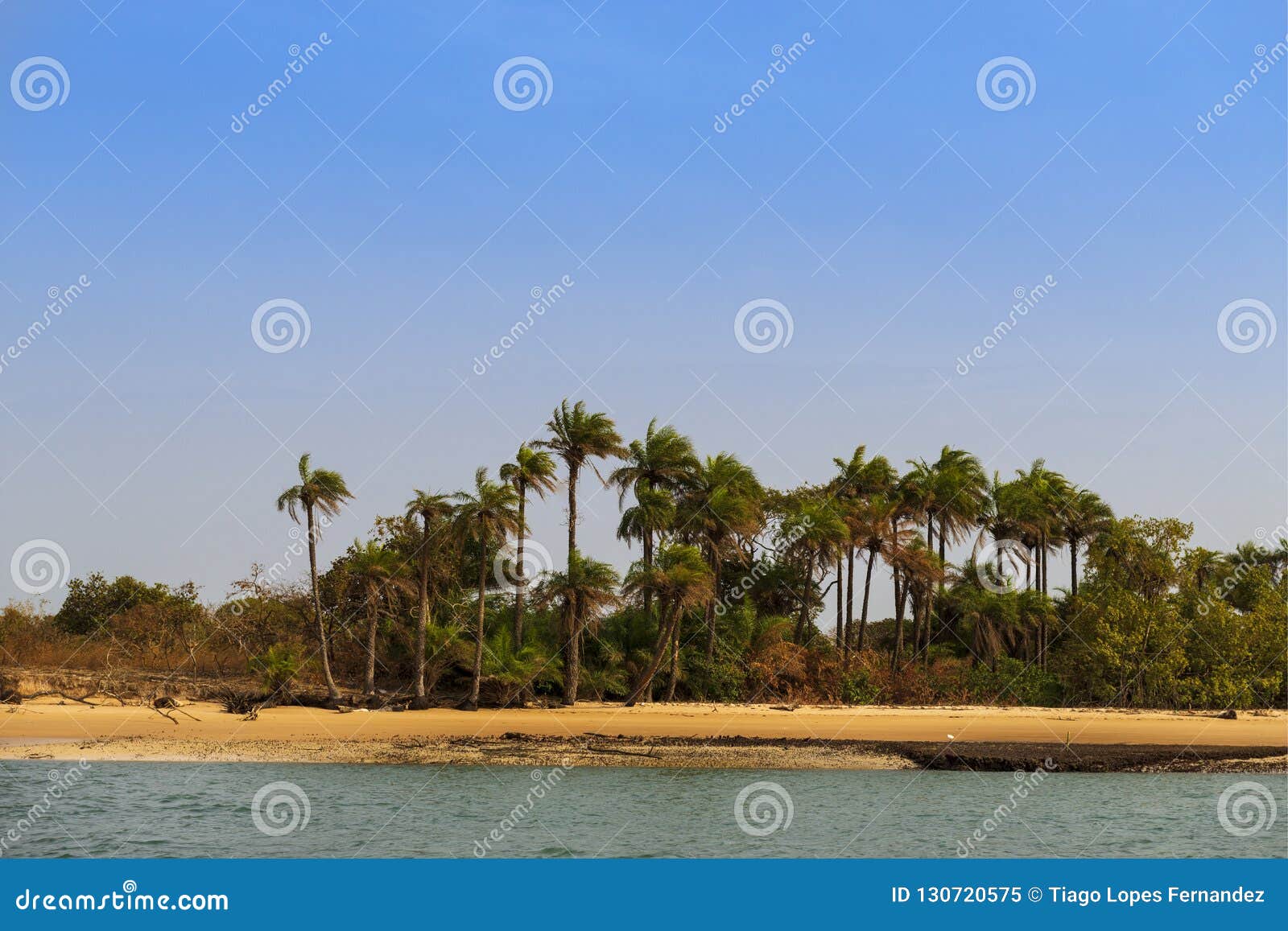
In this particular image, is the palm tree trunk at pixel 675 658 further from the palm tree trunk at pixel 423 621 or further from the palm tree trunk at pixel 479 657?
the palm tree trunk at pixel 423 621

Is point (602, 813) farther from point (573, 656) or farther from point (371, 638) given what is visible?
point (371, 638)

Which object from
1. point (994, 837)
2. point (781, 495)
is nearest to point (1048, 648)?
point (781, 495)

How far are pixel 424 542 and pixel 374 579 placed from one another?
2.55m

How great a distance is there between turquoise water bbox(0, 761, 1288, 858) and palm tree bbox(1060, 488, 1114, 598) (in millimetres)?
34457

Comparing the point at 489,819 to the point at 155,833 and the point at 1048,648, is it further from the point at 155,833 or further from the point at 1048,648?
the point at 1048,648

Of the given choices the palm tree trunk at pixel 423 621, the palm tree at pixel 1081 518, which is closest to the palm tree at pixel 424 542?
the palm tree trunk at pixel 423 621

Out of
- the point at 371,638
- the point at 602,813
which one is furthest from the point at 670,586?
the point at 602,813

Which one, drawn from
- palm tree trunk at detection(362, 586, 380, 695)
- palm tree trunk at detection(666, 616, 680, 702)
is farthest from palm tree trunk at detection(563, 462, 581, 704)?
palm tree trunk at detection(362, 586, 380, 695)

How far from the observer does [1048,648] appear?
208 ft

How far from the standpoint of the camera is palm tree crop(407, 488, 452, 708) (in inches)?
1858

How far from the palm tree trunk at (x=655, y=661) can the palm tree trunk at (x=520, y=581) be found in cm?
540

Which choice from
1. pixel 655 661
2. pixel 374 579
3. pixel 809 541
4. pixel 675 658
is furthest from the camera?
pixel 809 541

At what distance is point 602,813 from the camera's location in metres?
29.9

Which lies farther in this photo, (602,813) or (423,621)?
(423,621)
